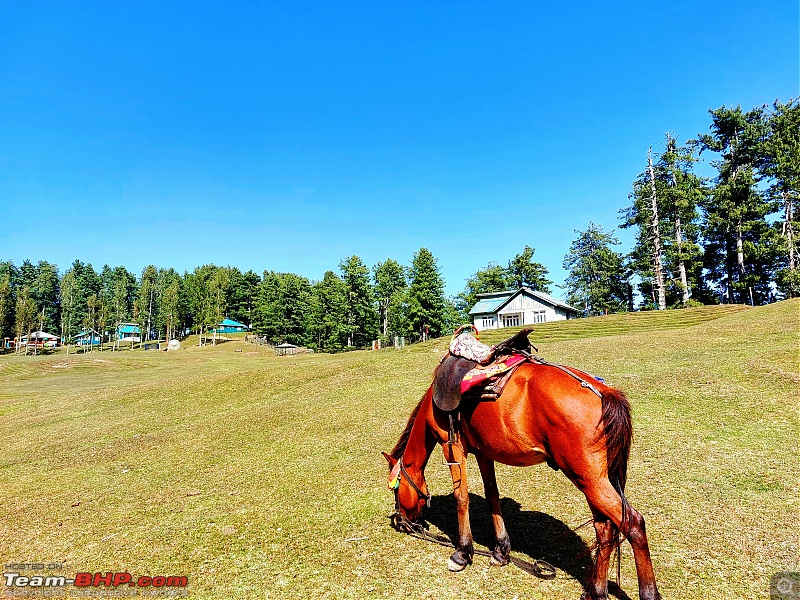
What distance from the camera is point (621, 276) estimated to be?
193ft

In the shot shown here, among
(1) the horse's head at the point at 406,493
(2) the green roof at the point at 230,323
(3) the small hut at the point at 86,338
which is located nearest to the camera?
(1) the horse's head at the point at 406,493

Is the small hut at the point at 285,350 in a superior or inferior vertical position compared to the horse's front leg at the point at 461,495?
inferior

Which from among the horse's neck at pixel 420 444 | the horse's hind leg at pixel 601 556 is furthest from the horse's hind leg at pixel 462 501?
the horse's hind leg at pixel 601 556

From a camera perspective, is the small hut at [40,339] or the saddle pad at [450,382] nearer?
the saddle pad at [450,382]

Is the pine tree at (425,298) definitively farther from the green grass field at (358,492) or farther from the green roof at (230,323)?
the green roof at (230,323)

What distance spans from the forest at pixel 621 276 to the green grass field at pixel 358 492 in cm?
3724

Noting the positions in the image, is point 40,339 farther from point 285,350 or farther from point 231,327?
point 285,350

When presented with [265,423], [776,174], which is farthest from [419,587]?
[776,174]

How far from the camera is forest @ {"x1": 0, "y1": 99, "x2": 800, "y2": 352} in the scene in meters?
43.8

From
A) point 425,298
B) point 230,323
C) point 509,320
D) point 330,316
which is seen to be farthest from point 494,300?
point 230,323

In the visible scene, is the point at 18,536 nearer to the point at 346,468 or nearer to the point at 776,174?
the point at 346,468

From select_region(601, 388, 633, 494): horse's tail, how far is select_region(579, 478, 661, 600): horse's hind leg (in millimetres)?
156

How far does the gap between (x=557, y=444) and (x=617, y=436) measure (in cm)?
52

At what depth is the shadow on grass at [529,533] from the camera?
465cm
